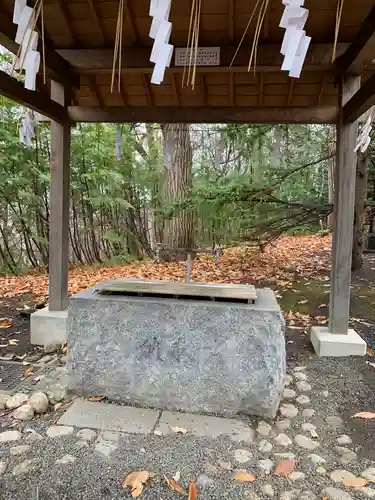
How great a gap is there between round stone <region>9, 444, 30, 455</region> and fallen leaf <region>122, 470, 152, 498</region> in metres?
0.56

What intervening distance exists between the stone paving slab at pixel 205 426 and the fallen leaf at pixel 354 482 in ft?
1.63

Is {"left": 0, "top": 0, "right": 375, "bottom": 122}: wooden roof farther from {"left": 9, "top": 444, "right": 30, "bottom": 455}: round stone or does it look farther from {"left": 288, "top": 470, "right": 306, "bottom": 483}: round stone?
{"left": 288, "top": 470, "right": 306, "bottom": 483}: round stone

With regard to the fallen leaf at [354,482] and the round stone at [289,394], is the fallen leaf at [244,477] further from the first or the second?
the round stone at [289,394]

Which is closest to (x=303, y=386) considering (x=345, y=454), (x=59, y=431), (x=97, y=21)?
(x=345, y=454)

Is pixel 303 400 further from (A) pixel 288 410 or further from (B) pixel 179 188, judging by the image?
(B) pixel 179 188

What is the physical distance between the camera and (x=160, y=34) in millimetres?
1988

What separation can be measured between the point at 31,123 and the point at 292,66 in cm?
242

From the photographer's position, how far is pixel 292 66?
75.3 inches

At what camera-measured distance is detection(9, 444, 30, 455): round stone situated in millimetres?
1930

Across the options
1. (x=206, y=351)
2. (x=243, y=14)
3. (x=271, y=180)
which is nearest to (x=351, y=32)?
(x=243, y=14)

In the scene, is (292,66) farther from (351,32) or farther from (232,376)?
(232,376)

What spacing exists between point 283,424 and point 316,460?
14.7 inches

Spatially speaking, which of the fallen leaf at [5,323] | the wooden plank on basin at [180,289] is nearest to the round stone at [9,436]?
the wooden plank on basin at [180,289]

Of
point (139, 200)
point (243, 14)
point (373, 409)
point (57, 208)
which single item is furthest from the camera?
point (139, 200)
